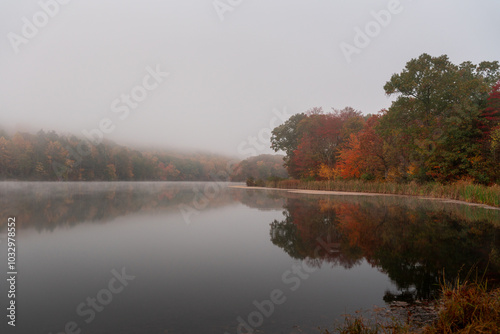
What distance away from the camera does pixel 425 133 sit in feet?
105

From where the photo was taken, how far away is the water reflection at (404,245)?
5.77 metres

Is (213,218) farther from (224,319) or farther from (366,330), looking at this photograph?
(366,330)

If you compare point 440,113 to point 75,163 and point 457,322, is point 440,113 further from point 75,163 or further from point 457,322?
point 75,163

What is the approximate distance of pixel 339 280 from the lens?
559 centimetres

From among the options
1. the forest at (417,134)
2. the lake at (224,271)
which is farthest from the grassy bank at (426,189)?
the lake at (224,271)

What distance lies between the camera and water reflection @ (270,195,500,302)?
5766 mm

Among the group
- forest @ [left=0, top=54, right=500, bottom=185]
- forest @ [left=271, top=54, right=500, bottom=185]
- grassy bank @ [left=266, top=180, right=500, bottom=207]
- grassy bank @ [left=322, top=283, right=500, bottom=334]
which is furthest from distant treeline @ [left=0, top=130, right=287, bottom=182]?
grassy bank @ [left=322, top=283, right=500, bottom=334]

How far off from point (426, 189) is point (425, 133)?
7231 mm

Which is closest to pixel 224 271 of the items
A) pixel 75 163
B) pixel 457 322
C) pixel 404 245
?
pixel 457 322

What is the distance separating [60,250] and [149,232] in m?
3.07

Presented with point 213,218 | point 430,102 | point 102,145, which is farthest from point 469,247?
point 102,145

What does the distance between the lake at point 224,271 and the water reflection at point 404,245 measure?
0.12ft

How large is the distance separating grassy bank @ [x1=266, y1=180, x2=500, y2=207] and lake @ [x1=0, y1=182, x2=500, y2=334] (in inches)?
426

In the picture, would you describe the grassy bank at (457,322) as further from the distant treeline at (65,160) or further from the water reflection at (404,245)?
the distant treeline at (65,160)
